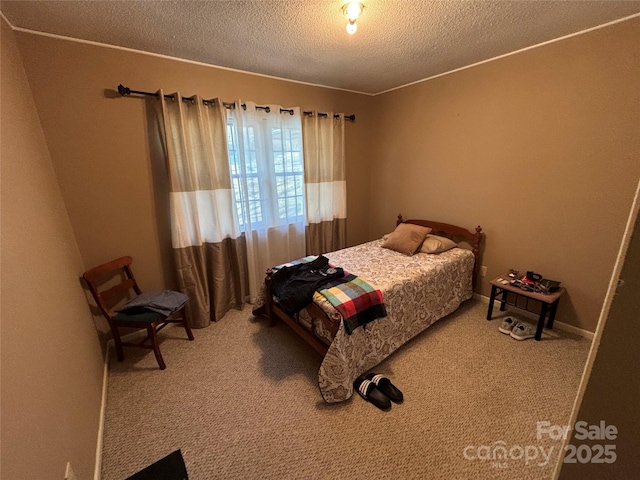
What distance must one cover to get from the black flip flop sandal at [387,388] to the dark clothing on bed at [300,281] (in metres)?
0.72

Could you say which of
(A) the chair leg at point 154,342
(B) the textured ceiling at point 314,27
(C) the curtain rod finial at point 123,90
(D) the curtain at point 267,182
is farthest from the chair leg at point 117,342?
(B) the textured ceiling at point 314,27

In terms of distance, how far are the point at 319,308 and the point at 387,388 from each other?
0.71 metres

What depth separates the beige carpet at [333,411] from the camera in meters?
1.41

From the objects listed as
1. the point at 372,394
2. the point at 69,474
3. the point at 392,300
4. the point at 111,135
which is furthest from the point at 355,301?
the point at 111,135

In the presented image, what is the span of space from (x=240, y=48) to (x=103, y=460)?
2914mm

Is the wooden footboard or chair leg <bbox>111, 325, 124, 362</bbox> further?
chair leg <bbox>111, 325, 124, 362</bbox>

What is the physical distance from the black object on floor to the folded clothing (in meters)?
0.97

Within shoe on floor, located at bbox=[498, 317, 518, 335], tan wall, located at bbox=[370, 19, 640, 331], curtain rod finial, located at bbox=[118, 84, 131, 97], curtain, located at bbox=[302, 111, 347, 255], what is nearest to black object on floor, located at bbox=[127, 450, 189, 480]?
curtain, located at bbox=[302, 111, 347, 255]

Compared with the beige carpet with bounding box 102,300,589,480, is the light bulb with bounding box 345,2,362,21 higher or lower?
higher

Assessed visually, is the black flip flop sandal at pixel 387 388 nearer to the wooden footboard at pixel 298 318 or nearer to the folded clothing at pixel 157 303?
the wooden footboard at pixel 298 318

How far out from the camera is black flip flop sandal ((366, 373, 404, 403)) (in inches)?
69.0

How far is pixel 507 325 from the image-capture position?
7.91 feet

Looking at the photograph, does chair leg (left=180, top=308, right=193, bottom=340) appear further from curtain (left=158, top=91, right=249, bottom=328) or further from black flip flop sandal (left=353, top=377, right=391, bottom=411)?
black flip flop sandal (left=353, top=377, right=391, bottom=411)

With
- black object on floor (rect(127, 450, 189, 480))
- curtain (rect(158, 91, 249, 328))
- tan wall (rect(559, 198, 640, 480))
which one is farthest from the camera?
curtain (rect(158, 91, 249, 328))
